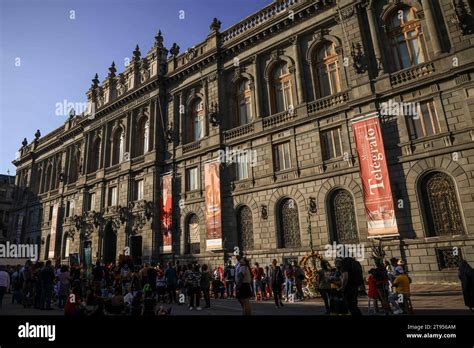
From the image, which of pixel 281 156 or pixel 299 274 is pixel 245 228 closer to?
pixel 281 156

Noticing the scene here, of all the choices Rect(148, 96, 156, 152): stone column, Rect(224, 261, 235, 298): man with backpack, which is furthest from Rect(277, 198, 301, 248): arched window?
Rect(148, 96, 156, 152): stone column

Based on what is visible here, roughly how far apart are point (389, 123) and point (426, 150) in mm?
2407

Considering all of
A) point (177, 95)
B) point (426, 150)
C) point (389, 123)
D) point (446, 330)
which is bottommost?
point (446, 330)

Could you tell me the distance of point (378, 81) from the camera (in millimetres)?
17906

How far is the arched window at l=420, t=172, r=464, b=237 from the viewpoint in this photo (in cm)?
1473

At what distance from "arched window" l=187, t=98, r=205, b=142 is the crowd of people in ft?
37.1

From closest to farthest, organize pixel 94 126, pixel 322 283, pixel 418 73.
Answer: pixel 322 283 → pixel 418 73 → pixel 94 126

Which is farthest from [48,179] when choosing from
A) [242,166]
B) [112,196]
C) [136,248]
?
[242,166]

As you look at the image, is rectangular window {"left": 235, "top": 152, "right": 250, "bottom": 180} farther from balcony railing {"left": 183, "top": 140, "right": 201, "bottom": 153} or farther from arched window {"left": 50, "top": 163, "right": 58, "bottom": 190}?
arched window {"left": 50, "top": 163, "right": 58, "bottom": 190}

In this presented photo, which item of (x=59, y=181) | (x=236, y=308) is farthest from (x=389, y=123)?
(x=59, y=181)

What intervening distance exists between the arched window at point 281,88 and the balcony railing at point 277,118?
3.08ft

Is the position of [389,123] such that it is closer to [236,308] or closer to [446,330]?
[236,308]

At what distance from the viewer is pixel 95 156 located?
36.3 metres

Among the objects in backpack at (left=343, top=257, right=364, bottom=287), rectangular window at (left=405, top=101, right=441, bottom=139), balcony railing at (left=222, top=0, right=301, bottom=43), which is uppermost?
balcony railing at (left=222, top=0, right=301, bottom=43)
